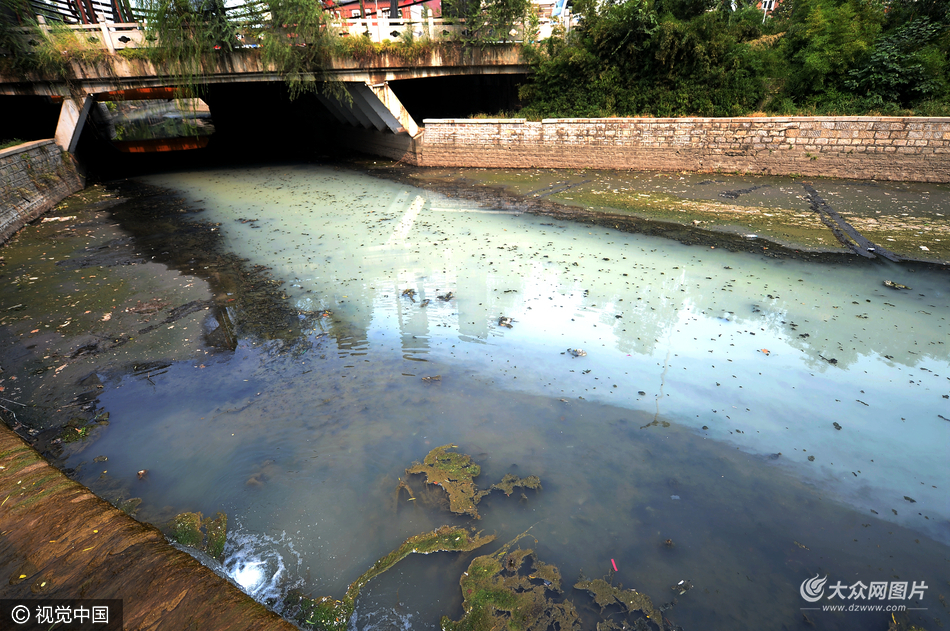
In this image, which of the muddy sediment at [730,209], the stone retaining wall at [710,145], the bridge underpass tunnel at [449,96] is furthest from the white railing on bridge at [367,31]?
the muddy sediment at [730,209]

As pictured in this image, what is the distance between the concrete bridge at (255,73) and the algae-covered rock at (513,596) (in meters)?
13.3

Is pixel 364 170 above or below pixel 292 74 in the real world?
below

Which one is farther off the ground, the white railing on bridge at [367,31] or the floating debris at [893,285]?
the white railing on bridge at [367,31]

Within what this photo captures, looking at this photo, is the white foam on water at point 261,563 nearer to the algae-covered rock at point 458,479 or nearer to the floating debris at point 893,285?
the algae-covered rock at point 458,479

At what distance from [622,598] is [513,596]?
0.61 metres

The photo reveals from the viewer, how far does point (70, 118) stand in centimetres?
1194

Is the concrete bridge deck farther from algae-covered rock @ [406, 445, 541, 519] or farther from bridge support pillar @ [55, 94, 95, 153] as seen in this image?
algae-covered rock @ [406, 445, 541, 519]

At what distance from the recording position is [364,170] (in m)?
14.1

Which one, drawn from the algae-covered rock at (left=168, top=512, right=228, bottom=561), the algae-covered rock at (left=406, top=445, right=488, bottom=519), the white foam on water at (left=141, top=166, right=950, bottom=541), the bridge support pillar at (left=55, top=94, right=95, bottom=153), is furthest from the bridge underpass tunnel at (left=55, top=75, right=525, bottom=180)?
the algae-covered rock at (left=168, top=512, right=228, bottom=561)

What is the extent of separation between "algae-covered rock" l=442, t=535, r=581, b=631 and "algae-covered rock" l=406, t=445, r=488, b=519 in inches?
15.8

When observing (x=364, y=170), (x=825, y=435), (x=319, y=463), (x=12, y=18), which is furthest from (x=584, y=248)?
(x=12, y=18)

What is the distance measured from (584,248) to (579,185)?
4492mm

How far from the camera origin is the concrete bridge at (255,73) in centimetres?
1175

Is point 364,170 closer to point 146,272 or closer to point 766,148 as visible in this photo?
point 146,272
